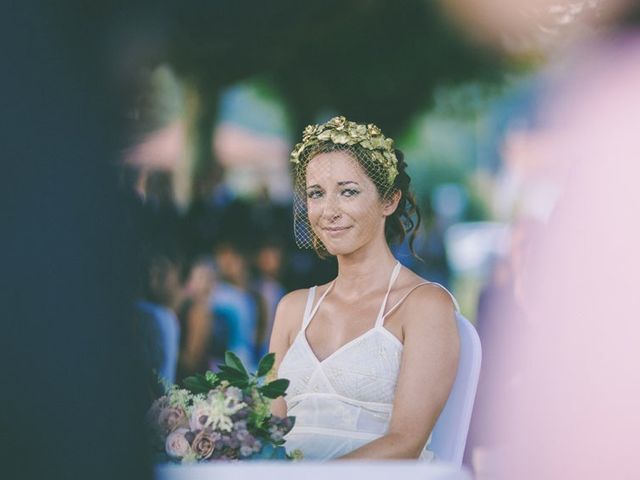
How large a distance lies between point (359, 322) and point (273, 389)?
88 cm

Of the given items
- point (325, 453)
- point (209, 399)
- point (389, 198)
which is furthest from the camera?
point (389, 198)

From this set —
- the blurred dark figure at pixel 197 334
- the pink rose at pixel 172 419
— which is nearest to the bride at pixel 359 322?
the pink rose at pixel 172 419

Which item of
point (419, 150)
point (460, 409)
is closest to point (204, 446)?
point (460, 409)

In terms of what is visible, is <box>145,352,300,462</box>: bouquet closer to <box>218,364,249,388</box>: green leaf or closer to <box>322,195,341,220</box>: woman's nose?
<box>218,364,249,388</box>: green leaf

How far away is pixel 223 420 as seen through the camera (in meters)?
2.57

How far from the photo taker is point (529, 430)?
5277 mm

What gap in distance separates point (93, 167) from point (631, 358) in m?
3.53

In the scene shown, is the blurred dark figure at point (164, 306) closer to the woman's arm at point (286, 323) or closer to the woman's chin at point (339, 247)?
the woman's arm at point (286, 323)

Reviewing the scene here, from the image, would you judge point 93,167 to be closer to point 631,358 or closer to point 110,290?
point 110,290

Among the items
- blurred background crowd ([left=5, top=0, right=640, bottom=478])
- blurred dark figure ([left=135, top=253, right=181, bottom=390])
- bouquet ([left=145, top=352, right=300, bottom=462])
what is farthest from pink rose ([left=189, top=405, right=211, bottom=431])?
blurred dark figure ([left=135, top=253, right=181, bottom=390])

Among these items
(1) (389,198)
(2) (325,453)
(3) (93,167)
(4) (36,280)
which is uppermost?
(1) (389,198)

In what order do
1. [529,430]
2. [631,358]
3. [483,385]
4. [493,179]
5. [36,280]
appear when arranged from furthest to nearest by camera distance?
[493,179]
[483,385]
[529,430]
[631,358]
[36,280]

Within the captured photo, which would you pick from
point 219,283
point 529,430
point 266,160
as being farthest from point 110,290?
point 266,160

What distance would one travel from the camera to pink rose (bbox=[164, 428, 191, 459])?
2.53 metres
